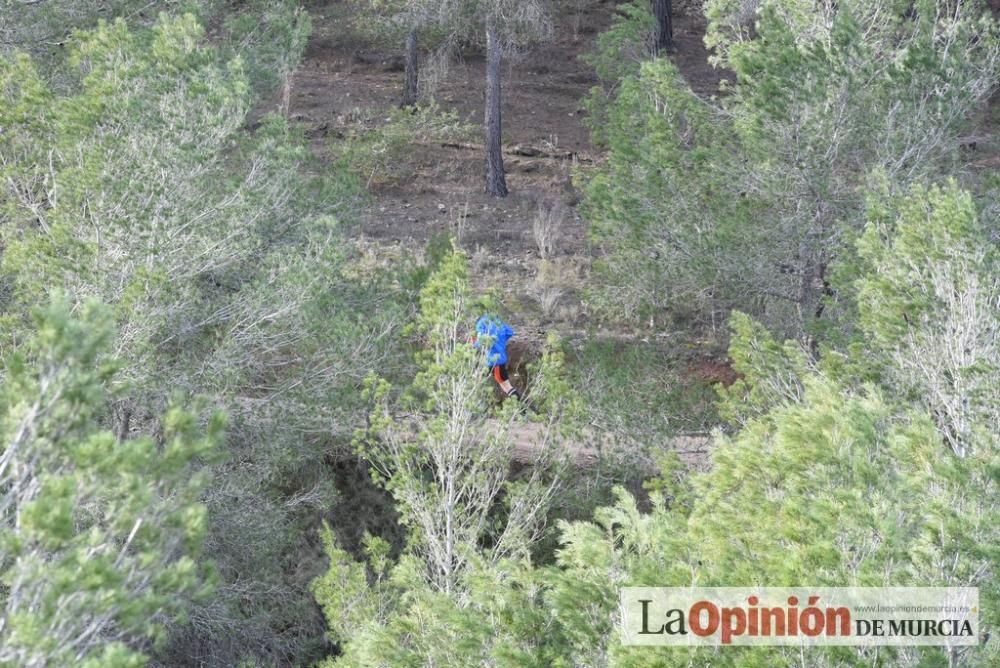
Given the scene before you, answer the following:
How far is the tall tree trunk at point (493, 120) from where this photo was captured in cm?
2367

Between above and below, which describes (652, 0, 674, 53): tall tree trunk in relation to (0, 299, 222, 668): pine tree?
above

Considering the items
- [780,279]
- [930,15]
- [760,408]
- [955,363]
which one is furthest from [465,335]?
[930,15]

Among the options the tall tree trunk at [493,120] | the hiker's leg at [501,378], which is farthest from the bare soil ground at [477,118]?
the hiker's leg at [501,378]

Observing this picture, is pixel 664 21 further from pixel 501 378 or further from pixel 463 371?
pixel 463 371

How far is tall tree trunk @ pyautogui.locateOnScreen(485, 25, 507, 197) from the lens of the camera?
77.7 ft

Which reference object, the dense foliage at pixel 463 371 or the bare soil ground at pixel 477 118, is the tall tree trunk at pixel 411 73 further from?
the dense foliage at pixel 463 371

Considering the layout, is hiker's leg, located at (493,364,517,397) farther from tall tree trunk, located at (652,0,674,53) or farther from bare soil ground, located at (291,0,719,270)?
tall tree trunk, located at (652,0,674,53)

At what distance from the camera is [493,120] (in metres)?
24.9

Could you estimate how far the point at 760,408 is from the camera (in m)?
10.5

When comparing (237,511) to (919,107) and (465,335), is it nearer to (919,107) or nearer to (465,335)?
(465,335)

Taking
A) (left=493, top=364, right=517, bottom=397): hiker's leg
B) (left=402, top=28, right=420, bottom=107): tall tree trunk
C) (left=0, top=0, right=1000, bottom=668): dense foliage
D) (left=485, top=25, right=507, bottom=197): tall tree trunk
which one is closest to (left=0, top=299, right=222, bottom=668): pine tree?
(left=0, top=0, right=1000, bottom=668): dense foliage

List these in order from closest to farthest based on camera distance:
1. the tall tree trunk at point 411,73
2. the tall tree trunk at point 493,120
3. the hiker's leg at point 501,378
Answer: the hiker's leg at point 501,378 → the tall tree trunk at point 493,120 → the tall tree trunk at point 411,73

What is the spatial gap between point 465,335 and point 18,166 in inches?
166

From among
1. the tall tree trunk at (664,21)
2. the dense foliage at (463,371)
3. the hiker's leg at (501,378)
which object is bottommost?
the hiker's leg at (501,378)
